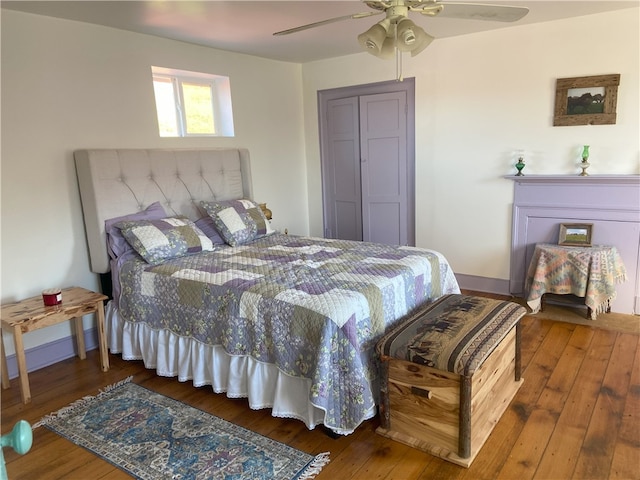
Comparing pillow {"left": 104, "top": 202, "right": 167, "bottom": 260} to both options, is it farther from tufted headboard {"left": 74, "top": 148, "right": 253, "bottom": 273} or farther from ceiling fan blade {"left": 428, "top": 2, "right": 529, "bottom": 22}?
ceiling fan blade {"left": 428, "top": 2, "right": 529, "bottom": 22}

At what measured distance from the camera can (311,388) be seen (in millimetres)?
2021

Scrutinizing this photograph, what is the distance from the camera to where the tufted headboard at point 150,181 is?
3.07 m

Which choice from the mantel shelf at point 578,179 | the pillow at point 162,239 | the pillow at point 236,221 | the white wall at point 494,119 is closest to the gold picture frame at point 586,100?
the white wall at point 494,119

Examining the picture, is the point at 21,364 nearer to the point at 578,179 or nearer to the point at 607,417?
the point at 607,417

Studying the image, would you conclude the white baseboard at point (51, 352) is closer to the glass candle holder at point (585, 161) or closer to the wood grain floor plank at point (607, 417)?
the wood grain floor plank at point (607, 417)

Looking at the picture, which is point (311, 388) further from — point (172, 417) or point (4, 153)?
point (4, 153)

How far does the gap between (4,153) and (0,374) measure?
1.34 m

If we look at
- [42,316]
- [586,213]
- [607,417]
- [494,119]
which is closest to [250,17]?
[494,119]

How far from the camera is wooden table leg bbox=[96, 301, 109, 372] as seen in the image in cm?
283

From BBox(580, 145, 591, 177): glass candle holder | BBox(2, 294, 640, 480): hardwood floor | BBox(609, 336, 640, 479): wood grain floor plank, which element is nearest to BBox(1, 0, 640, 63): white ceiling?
BBox(580, 145, 591, 177): glass candle holder

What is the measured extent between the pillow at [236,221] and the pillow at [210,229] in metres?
0.06

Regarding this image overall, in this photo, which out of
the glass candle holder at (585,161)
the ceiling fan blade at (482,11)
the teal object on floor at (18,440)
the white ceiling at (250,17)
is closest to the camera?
the teal object on floor at (18,440)

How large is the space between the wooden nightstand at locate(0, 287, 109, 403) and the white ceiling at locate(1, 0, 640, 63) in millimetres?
1772

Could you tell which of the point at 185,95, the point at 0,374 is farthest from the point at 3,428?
the point at 185,95
